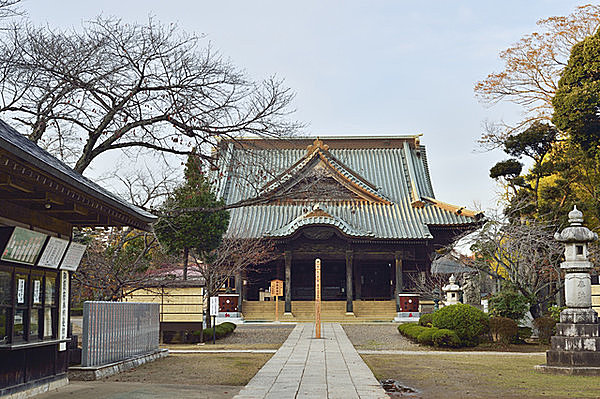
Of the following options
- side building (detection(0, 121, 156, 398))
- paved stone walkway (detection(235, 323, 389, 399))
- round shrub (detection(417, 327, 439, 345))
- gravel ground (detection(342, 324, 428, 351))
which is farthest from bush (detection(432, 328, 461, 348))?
side building (detection(0, 121, 156, 398))

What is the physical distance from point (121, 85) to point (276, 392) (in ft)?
23.1

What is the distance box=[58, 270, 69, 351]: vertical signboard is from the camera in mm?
11078

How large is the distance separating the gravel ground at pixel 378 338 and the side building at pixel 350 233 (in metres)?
5.90

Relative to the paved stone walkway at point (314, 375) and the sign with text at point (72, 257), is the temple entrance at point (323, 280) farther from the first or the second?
the sign with text at point (72, 257)

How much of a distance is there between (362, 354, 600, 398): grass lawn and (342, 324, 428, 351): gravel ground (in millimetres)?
2785

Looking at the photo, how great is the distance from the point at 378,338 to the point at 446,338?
150 inches

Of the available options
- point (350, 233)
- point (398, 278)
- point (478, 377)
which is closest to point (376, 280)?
point (398, 278)

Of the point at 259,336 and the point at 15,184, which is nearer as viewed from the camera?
the point at 15,184

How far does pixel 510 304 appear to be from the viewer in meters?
21.5

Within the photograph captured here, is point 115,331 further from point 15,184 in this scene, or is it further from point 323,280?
point 323,280

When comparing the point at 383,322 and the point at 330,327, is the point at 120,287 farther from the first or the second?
the point at 383,322

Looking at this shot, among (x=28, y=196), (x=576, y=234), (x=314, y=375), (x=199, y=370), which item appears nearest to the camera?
(x=28, y=196)

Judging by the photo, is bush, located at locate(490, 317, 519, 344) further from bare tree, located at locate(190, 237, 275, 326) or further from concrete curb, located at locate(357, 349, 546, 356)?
bare tree, located at locate(190, 237, 275, 326)

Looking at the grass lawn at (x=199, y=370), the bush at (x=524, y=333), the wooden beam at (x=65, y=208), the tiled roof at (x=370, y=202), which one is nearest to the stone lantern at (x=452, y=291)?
the bush at (x=524, y=333)
